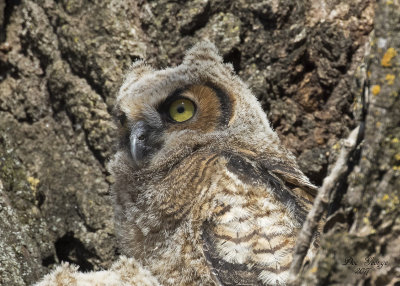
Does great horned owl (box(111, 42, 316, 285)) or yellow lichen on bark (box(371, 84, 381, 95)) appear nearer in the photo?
yellow lichen on bark (box(371, 84, 381, 95))

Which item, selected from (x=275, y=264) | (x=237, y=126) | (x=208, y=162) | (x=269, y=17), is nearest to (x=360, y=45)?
(x=269, y=17)

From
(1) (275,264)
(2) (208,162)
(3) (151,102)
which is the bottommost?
(1) (275,264)

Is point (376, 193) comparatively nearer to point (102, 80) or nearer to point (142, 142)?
point (142, 142)

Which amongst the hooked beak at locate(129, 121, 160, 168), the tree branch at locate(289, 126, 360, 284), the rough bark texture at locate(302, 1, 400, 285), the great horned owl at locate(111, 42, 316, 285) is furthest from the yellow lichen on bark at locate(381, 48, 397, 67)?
the hooked beak at locate(129, 121, 160, 168)

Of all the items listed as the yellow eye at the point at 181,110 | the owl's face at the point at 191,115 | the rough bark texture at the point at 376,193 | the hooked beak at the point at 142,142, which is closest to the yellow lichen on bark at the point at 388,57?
the rough bark texture at the point at 376,193

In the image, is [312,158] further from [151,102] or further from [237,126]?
[151,102]

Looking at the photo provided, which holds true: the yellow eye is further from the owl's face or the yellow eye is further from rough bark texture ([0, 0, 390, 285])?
rough bark texture ([0, 0, 390, 285])
